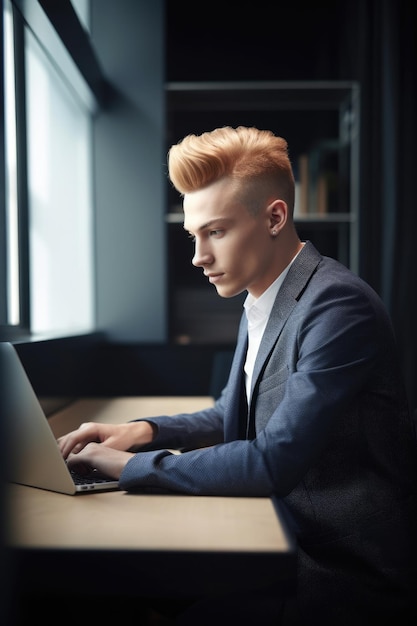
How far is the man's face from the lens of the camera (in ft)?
4.53

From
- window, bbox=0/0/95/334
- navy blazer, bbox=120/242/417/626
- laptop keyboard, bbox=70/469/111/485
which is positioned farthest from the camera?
window, bbox=0/0/95/334

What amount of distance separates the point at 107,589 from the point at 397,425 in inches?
24.7

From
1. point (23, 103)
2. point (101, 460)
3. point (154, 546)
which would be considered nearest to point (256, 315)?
point (101, 460)

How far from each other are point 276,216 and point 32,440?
2.12 feet

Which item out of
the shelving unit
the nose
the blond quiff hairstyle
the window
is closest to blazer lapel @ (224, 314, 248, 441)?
the nose

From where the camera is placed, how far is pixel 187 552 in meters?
0.90

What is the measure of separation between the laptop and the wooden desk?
10cm

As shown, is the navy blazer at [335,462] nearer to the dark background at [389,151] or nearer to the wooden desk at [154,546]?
the wooden desk at [154,546]

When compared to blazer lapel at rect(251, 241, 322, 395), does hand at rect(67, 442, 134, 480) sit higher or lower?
lower

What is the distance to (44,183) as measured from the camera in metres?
3.01

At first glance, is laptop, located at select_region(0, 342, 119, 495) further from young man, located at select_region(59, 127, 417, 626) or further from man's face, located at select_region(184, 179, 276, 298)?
man's face, located at select_region(184, 179, 276, 298)

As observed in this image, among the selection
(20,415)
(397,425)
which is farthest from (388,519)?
(20,415)

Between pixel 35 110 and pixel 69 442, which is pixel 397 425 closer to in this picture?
pixel 69 442

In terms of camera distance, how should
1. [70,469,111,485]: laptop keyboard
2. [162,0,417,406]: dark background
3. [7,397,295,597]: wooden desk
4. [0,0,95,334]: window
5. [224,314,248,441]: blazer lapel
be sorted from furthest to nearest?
[162,0,417,406]: dark background, [0,0,95,334]: window, [224,314,248,441]: blazer lapel, [70,469,111,485]: laptop keyboard, [7,397,295,597]: wooden desk
